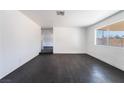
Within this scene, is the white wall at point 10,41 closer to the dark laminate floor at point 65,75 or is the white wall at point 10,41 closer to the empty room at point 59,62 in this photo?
the empty room at point 59,62

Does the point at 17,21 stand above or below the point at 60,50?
above

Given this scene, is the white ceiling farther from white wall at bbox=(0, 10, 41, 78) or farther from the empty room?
white wall at bbox=(0, 10, 41, 78)

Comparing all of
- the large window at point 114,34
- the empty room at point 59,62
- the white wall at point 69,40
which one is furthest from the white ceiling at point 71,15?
the white wall at point 69,40

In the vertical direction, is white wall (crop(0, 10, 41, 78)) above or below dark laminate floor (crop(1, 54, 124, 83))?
above

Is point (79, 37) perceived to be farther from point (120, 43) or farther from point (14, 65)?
point (14, 65)

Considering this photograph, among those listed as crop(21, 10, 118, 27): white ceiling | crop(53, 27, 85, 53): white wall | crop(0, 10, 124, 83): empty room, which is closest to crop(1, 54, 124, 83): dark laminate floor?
crop(0, 10, 124, 83): empty room

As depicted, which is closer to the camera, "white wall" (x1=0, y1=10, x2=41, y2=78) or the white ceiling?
"white wall" (x1=0, y1=10, x2=41, y2=78)

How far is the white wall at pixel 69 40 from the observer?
979 centimetres

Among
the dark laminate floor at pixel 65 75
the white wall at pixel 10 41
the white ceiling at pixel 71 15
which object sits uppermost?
the white ceiling at pixel 71 15

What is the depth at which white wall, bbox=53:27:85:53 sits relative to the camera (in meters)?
9.79

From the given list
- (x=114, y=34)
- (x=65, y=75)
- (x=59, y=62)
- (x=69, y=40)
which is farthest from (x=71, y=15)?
(x=69, y=40)
